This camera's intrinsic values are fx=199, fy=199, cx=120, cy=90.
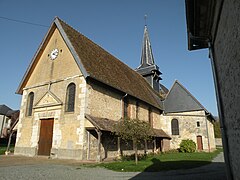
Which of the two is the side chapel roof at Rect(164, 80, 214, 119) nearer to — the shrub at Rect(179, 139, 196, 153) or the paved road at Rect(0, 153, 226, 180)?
the shrub at Rect(179, 139, 196, 153)

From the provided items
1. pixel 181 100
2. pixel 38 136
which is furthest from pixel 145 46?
pixel 38 136

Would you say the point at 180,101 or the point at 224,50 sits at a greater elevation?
the point at 180,101

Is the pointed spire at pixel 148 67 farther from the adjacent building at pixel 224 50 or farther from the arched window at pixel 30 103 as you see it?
the adjacent building at pixel 224 50

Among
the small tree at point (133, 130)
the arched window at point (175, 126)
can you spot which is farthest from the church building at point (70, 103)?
the arched window at point (175, 126)

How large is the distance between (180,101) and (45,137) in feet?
50.5

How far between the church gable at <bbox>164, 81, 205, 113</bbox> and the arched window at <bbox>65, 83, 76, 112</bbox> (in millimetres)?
12793

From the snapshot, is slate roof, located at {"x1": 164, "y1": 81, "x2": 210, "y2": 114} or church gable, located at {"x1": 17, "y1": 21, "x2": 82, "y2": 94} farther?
slate roof, located at {"x1": 164, "y1": 81, "x2": 210, "y2": 114}

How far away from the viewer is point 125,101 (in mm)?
15773

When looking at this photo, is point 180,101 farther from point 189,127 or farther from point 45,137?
point 45,137

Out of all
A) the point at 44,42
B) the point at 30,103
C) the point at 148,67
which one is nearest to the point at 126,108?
the point at 30,103

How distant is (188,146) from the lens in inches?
776

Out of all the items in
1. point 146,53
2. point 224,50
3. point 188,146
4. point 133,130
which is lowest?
point 188,146

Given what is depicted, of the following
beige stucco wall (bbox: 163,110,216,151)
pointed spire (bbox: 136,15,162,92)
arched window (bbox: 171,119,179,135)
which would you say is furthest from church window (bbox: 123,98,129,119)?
pointed spire (bbox: 136,15,162,92)

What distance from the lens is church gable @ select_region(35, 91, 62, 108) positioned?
13311 mm
